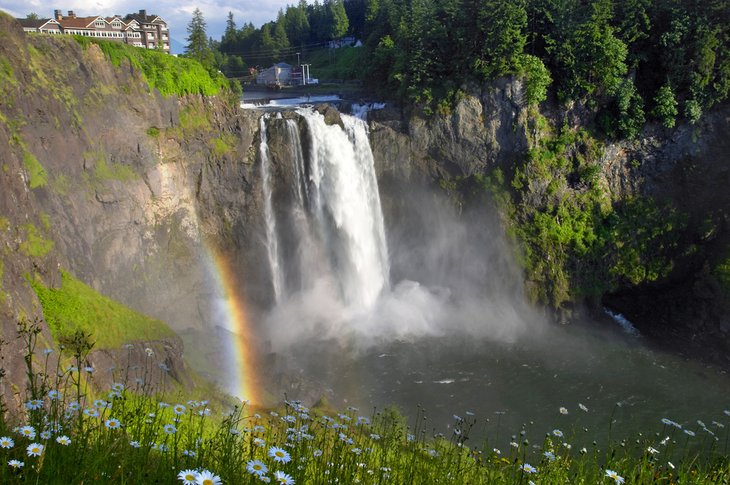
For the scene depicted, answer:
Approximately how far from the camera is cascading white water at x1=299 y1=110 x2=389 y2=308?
27.8 metres

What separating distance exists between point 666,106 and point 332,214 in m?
17.9

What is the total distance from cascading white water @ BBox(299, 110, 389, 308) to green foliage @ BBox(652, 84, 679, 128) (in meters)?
15.1

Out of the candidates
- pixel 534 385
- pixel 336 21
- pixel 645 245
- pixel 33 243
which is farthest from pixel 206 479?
pixel 336 21

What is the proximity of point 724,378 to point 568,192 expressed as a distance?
11.3m

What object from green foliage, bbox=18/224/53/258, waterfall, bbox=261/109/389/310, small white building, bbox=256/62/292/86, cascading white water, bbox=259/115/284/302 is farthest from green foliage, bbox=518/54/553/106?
small white building, bbox=256/62/292/86

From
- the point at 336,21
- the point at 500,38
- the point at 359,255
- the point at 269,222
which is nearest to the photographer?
the point at 269,222

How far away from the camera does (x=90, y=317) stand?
16.2m

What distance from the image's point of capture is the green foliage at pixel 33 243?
14734 millimetres

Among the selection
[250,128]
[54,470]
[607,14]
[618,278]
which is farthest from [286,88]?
[54,470]

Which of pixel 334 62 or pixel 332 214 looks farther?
pixel 334 62

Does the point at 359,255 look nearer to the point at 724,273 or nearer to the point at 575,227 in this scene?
the point at 575,227

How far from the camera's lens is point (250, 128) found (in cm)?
2723

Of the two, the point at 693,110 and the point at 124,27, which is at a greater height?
the point at 124,27

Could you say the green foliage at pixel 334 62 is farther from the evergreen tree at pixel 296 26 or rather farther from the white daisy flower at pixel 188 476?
the white daisy flower at pixel 188 476
